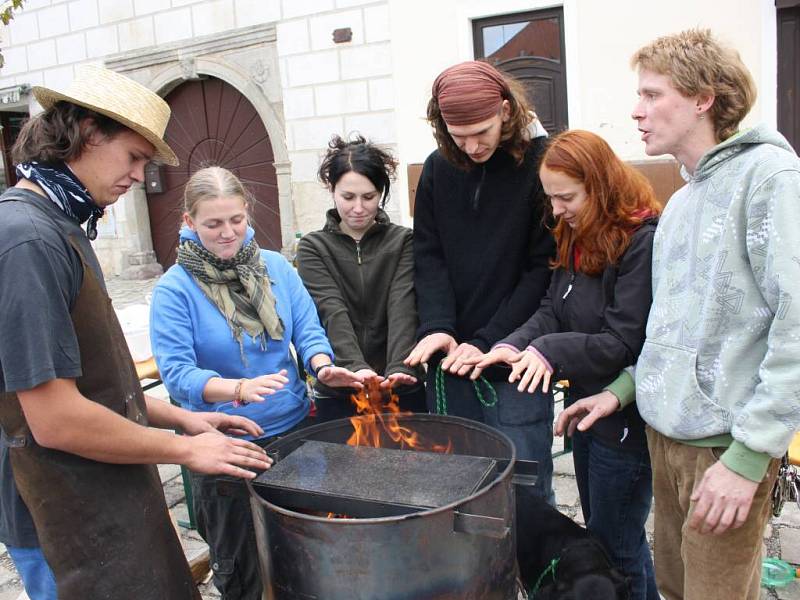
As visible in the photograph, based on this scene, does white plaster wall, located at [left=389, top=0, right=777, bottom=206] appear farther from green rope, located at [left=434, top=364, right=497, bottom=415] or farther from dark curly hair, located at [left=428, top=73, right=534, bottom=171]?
green rope, located at [left=434, top=364, right=497, bottom=415]

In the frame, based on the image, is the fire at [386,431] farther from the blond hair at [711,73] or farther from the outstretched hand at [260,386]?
the blond hair at [711,73]

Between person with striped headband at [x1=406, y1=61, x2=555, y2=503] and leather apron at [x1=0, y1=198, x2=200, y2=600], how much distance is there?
98 centimetres

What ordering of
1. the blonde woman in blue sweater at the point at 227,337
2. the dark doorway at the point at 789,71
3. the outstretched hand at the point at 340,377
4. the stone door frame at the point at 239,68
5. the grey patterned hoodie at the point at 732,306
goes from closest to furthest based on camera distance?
the grey patterned hoodie at the point at 732,306 → the blonde woman in blue sweater at the point at 227,337 → the outstretched hand at the point at 340,377 → the dark doorway at the point at 789,71 → the stone door frame at the point at 239,68

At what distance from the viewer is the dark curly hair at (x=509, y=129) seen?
2.39m

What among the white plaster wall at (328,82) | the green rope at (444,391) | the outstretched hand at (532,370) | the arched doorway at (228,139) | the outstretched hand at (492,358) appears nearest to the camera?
the outstretched hand at (532,370)

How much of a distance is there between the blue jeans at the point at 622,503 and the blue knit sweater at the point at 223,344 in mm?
970

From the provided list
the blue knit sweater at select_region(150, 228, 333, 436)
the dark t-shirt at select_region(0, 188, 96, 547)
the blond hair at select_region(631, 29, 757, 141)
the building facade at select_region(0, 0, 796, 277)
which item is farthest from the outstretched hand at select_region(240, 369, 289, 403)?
the building facade at select_region(0, 0, 796, 277)

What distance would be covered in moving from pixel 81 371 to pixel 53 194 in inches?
15.8

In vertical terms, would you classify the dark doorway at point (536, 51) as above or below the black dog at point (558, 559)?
above

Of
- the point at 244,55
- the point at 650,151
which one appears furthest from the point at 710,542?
the point at 244,55

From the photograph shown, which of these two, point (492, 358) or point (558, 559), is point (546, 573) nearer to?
point (558, 559)

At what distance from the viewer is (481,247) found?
254 centimetres

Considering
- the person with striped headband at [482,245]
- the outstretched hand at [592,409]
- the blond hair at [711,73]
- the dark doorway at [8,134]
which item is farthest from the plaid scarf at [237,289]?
the dark doorway at [8,134]

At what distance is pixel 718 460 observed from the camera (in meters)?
1.71
